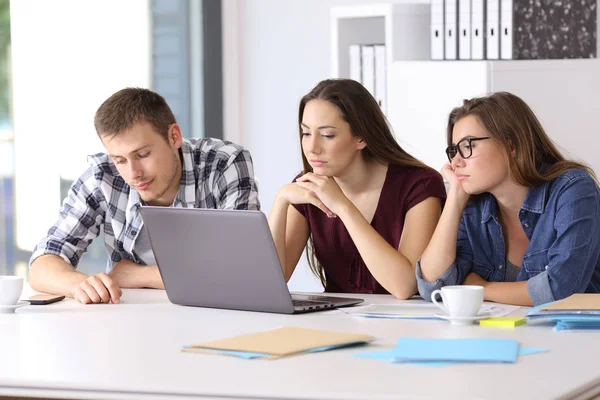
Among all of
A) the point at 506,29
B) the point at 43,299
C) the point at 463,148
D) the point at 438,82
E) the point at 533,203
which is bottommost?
the point at 43,299

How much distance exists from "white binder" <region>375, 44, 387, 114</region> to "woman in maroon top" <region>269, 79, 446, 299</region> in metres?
1.30

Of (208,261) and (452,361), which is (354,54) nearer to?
(208,261)

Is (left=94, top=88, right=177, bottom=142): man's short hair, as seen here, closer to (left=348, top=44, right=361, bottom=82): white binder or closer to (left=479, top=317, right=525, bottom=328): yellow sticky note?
(left=479, top=317, right=525, bottom=328): yellow sticky note

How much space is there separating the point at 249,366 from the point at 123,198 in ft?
→ 4.08

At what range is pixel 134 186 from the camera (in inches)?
100.0

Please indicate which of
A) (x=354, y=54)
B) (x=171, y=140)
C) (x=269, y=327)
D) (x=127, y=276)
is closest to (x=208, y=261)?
(x=269, y=327)

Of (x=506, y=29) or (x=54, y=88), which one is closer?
(x=506, y=29)

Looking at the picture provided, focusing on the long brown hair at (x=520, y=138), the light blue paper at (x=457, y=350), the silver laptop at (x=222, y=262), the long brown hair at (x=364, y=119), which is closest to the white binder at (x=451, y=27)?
the long brown hair at (x=364, y=119)

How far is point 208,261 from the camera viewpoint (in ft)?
6.86

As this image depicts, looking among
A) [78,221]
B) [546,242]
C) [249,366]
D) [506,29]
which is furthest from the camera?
[506,29]

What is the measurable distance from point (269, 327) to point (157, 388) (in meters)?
0.48

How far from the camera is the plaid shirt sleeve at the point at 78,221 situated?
2.63 meters

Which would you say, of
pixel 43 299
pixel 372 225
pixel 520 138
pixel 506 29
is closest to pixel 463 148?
pixel 520 138

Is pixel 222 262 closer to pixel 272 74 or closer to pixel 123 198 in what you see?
pixel 123 198
